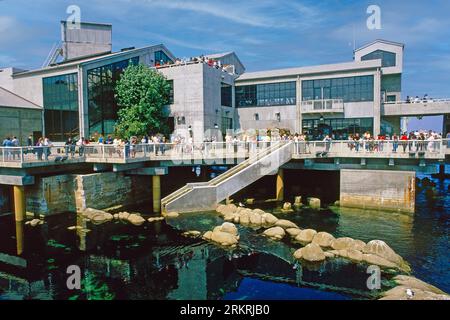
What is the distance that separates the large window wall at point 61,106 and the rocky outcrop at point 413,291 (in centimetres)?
3114

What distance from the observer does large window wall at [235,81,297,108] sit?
1516 inches

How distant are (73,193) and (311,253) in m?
17.6

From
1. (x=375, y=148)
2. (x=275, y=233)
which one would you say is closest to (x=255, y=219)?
(x=275, y=233)

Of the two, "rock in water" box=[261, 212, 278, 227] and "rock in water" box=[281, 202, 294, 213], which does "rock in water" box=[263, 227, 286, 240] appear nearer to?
"rock in water" box=[261, 212, 278, 227]

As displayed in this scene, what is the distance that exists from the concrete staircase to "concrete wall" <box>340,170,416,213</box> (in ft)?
16.4

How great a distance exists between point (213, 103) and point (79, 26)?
19049 millimetres

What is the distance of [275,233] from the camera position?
19.0 m

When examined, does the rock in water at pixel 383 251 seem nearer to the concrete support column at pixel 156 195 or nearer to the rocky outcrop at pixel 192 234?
the rocky outcrop at pixel 192 234

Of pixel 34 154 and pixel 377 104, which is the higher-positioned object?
pixel 377 104

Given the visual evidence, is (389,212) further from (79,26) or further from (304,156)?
(79,26)

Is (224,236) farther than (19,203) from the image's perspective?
No

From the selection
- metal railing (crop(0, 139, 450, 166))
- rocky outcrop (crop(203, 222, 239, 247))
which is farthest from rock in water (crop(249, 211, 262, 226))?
metal railing (crop(0, 139, 450, 166))

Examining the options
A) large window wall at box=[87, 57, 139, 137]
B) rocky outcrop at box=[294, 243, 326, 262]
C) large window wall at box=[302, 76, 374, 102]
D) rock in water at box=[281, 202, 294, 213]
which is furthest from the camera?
large window wall at box=[302, 76, 374, 102]

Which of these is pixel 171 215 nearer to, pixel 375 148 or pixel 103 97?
pixel 375 148
